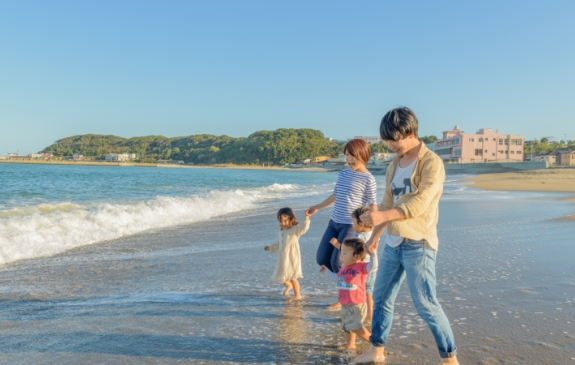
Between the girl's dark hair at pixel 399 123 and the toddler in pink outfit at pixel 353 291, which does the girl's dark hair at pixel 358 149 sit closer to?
the toddler in pink outfit at pixel 353 291

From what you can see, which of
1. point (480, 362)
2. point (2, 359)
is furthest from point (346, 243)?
point (2, 359)

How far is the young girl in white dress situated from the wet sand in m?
0.21

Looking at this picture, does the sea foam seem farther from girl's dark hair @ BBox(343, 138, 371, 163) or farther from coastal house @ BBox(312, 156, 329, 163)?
coastal house @ BBox(312, 156, 329, 163)

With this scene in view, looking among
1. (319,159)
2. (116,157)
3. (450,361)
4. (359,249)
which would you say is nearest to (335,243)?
(359,249)

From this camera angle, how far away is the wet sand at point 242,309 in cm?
316

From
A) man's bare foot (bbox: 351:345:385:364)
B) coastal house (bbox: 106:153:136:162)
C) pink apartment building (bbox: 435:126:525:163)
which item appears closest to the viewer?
man's bare foot (bbox: 351:345:385:364)

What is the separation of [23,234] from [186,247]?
316 cm

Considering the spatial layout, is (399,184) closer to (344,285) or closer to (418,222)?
(418,222)

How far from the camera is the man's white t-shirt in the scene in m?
2.80

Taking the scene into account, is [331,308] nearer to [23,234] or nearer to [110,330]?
[110,330]

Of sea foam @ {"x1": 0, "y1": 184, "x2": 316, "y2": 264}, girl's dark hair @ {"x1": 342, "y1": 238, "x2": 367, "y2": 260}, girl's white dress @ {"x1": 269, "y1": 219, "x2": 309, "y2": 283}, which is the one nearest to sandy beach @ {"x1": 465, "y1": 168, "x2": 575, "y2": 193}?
sea foam @ {"x1": 0, "y1": 184, "x2": 316, "y2": 264}

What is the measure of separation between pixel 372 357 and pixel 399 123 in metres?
1.56

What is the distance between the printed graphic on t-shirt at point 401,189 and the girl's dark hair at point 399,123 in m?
0.27

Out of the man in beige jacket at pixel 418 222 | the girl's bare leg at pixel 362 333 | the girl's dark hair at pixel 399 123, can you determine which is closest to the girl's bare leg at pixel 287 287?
the girl's bare leg at pixel 362 333
